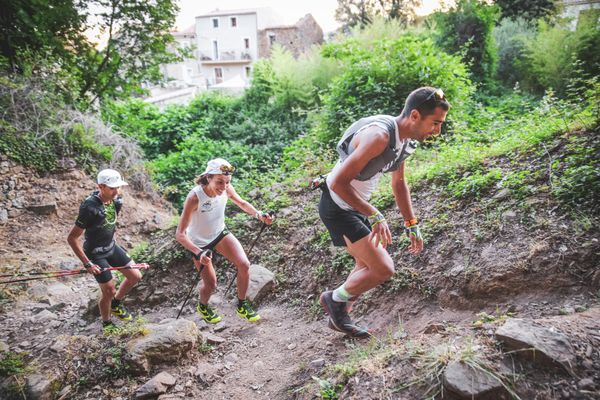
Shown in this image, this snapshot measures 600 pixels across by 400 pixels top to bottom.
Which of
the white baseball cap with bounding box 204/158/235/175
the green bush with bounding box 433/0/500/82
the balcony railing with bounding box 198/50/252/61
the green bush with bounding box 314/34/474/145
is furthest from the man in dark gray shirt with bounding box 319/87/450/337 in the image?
→ the balcony railing with bounding box 198/50/252/61

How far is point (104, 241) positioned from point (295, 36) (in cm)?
3533

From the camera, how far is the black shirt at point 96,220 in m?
4.14

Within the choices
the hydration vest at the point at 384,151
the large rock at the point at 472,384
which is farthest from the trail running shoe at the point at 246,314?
the large rock at the point at 472,384

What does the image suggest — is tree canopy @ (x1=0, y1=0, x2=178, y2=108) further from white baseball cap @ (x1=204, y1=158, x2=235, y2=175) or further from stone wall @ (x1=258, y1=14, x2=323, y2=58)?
stone wall @ (x1=258, y1=14, x2=323, y2=58)

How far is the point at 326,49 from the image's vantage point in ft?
36.0

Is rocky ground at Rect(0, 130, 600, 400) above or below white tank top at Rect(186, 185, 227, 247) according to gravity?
below

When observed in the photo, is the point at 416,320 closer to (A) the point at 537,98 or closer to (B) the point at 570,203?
(B) the point at 570,203

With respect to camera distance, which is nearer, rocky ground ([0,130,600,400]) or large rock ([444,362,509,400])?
large rock ([444,362,509,400])

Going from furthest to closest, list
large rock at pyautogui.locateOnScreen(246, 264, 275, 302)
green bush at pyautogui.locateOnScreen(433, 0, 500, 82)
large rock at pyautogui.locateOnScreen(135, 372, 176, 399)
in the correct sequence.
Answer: green bush at pyautogui.locateOnScreen(433, 0, 500, 82)
large rock at pyautogui.locateOnScreen(246, 264, 275, 302)
large rock at pyautogui.locateOnScreen(135, 372, 176, 399)

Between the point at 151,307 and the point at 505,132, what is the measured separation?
6879 mm

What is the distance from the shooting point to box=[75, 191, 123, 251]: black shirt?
4.14 meters

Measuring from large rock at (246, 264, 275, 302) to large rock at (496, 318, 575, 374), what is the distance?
3386mm

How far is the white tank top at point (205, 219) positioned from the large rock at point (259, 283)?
4.12 ft

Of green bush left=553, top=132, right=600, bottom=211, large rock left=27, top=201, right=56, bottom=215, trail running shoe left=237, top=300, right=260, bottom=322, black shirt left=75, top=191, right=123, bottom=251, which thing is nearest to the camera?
green bush left=553, top=132, right=600, bottom=211
